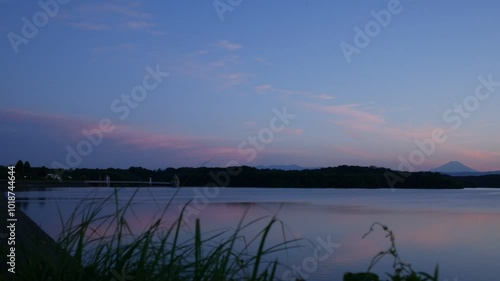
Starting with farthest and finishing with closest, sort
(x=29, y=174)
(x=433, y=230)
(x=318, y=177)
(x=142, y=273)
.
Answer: (x=318, y=177)
(x=29, y=174)
(x=433, y=230)
(x=142, y=273)

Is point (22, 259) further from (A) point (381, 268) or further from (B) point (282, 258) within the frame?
(A) point (381, 268)

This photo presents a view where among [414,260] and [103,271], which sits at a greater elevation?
[103,271]

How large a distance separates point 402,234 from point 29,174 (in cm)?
3208

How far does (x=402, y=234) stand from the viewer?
12750mm

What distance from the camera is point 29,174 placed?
4016 centimetres

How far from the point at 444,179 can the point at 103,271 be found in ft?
196

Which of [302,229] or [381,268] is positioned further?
[302,229]

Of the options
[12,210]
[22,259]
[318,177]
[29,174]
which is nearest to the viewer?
[22,259]

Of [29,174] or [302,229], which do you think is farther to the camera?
[29,174]

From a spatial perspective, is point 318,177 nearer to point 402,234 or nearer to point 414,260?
point 402,234

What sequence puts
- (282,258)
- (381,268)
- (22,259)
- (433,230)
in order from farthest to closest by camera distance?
1. (433,230)
2. (381,268)
3. (282,258)
4. (22,259)

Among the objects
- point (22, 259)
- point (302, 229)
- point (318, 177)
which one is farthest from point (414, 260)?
point (318, 177)

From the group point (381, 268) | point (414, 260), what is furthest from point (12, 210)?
point (414, 260)

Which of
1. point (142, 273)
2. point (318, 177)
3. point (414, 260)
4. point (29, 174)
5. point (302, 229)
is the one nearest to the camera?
point (142, 273)
